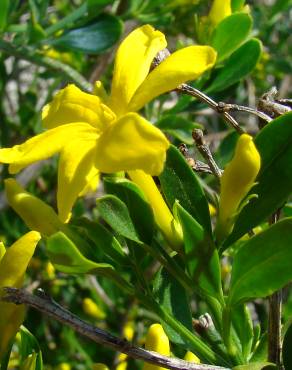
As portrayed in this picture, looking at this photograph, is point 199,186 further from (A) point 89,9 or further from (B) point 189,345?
(A) point 89,9

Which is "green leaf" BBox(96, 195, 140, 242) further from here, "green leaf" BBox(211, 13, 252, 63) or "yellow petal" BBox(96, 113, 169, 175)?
"green leaf" BBox(211, 13, 252, 63)

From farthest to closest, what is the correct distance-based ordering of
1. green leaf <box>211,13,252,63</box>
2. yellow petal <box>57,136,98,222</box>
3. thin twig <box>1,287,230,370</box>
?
1. green leaf <box>211,13,252,63</box>
2. yellow petal <box>57,136,98,222</box>
3. thin twig <box>1,287,230,370</box>

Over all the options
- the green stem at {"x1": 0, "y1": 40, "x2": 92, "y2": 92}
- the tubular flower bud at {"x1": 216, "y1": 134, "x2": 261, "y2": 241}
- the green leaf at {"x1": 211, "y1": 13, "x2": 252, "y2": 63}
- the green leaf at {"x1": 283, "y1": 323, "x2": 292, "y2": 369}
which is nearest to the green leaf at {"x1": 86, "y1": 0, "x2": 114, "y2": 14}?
the green stem at {"x1": 0, "y1": 40, "x2": 92, "y2": 92}

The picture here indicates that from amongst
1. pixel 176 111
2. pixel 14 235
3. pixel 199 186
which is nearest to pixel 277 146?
pixel 199 186

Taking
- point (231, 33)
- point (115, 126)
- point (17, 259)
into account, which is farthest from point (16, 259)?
point (231, 33)

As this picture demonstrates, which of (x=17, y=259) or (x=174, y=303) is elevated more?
(x=17, y=259)

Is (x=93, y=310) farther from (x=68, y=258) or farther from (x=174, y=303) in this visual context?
(x=68, y=258)
